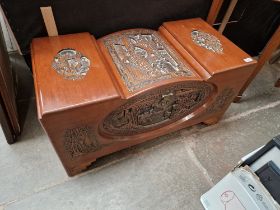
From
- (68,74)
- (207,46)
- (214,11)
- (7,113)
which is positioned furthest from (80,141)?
(214,11)

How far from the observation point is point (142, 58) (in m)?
1.07

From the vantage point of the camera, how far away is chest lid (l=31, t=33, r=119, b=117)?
0.80 metres

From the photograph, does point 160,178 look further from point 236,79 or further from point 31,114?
point 31,114

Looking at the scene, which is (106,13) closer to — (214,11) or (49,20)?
(49,20)

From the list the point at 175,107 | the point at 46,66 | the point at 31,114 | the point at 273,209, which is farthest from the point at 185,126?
the point at 31,114

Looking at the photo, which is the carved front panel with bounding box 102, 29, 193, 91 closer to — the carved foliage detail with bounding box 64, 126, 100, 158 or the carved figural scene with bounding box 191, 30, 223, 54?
the carved figural scene with bounding box 191, 30, 223, 54

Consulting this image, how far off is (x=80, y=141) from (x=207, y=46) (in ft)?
2.52

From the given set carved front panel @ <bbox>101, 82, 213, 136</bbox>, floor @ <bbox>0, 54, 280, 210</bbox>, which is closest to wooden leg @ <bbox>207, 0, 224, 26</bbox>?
carved front panel @ <bbox>101, 82, 213, 136</bbox>

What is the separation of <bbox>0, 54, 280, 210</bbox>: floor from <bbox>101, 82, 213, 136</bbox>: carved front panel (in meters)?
0.20

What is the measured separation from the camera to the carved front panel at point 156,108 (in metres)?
0.97

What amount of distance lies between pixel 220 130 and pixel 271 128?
14.1 inches

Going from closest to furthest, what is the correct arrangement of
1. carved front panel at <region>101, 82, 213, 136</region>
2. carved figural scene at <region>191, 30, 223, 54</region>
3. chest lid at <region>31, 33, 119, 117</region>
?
chest lid at <region>31, 33, 119, 117</region>
carved front panel at <region>101, 82, 213, 136</region>
carved figural scene at <region>191, 30, 223, 54</region>

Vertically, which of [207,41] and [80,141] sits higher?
[207,41]

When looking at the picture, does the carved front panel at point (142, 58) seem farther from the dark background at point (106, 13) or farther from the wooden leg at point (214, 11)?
the wooden leg at point (214, 11)
